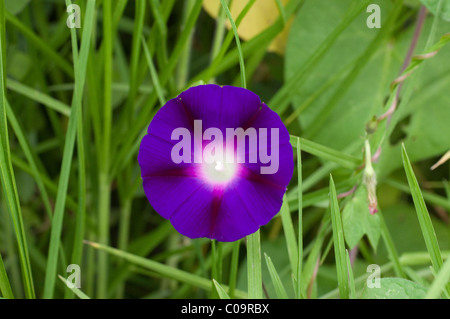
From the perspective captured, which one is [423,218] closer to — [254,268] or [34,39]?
[254,268]

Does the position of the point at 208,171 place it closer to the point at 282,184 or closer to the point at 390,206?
the point at 282,184

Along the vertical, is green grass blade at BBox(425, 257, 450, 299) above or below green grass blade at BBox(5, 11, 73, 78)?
below

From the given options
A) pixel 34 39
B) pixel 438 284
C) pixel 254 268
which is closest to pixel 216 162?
pixel 254 268

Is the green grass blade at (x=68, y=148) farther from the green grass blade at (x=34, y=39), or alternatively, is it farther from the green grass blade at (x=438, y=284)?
the green grass blade at (x=438, y=284)

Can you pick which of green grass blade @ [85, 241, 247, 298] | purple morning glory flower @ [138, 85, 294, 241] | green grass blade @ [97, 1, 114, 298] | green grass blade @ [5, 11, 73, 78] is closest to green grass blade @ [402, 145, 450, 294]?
purple morning glory flower @ [138, 85, 294, 241]

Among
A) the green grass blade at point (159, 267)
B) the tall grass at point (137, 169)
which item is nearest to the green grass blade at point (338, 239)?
the tall grass at point (137, 169)

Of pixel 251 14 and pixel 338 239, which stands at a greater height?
pixel 251 14

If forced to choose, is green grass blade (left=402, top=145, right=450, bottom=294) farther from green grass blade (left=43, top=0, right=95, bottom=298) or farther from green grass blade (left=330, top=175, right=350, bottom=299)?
green grass blade (left=43, top=0, right=95, bottom=298)
